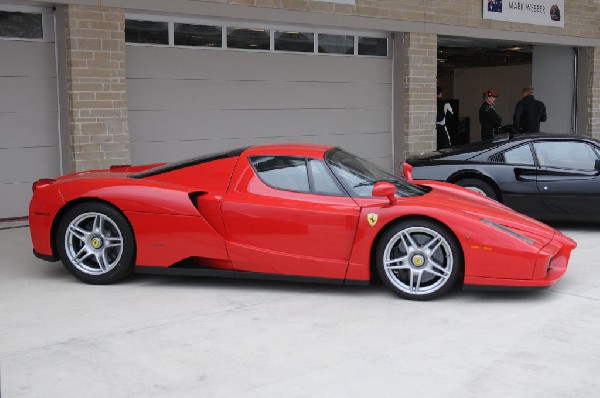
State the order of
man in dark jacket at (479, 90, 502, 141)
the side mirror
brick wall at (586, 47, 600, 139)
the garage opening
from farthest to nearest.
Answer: the garage opening, brick wall at (586, 47, 600, 139), man in dark jacket at (479, 90, 502, 141), the side mirror

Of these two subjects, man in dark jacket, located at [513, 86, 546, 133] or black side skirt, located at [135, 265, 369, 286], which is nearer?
black side skirt, located at [135, 265, 369, 286]

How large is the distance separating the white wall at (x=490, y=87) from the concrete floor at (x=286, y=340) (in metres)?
17.7

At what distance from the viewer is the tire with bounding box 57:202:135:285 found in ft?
21.2

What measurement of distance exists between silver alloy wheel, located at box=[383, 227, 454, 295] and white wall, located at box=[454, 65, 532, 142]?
18.6 meters

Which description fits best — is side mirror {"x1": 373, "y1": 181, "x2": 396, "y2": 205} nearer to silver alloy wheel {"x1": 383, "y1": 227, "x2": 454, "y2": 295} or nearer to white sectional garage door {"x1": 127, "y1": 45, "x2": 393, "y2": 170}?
silver alloy wheel {"x1": 383, "y1": 227, "x2": 454, "y2": 295}

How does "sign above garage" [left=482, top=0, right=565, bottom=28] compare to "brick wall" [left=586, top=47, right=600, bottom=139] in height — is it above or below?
above

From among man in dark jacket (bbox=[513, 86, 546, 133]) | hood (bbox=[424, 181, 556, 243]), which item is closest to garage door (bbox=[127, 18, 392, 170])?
man in dark jacket (bbox=[513, 86, 546, 133])

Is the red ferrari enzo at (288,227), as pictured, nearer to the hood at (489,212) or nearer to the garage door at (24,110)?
the hood at (489,212)

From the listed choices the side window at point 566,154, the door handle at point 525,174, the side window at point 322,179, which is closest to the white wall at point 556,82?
the side window at point 566,154

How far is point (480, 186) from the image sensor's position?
948cm

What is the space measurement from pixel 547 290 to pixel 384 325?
5.66 feet

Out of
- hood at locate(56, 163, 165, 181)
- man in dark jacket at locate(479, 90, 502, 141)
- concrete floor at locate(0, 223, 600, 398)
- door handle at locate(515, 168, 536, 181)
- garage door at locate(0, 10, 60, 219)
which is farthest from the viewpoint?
man in dark jacket at locate(479, 90, 502, 141)

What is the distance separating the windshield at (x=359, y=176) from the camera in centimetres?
635

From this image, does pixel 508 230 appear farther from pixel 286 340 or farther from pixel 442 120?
pixel 442 120
